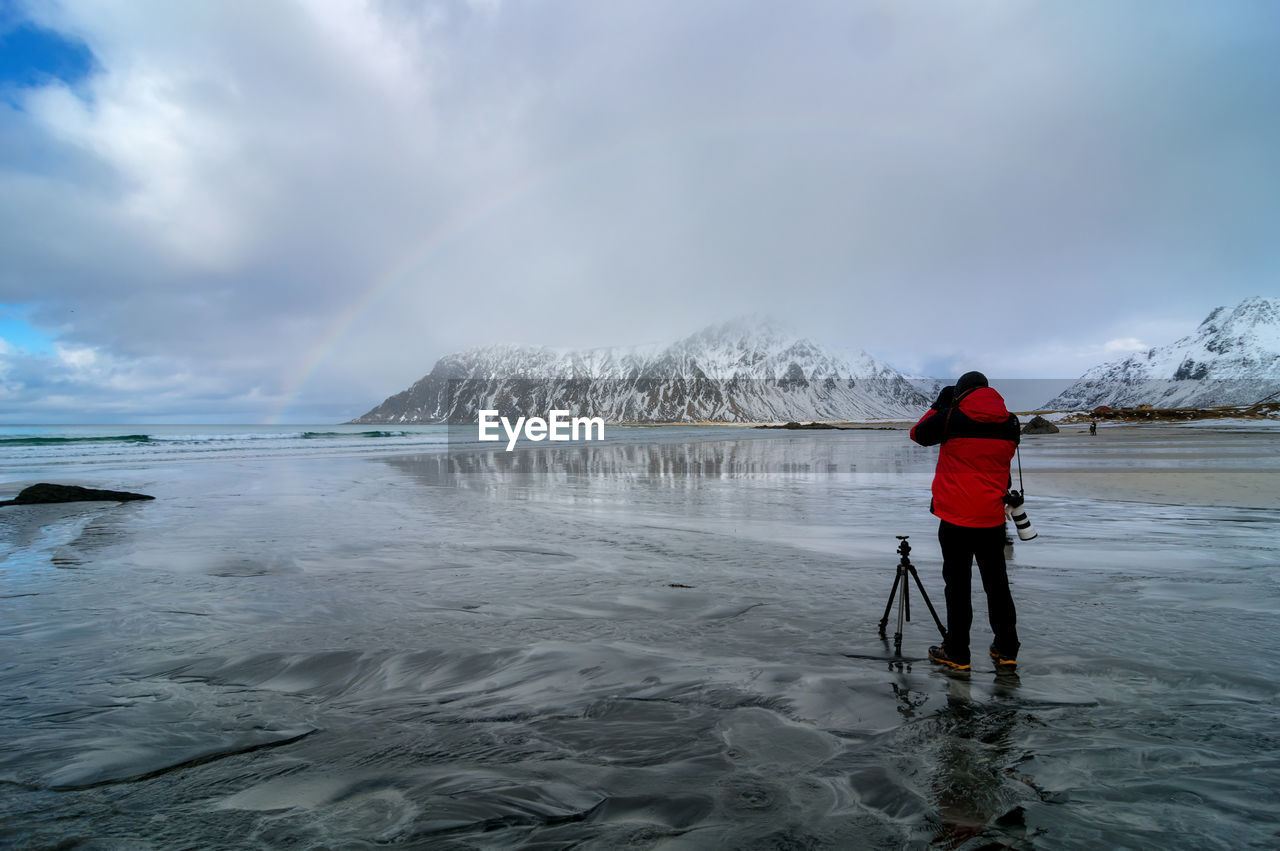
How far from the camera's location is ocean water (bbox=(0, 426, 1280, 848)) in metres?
3.93

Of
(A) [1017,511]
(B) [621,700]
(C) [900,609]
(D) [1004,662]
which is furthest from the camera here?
(C) [900,609]

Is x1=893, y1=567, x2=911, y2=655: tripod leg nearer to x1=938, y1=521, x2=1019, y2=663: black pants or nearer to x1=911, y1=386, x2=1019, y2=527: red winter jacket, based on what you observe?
x1=938, y1=521, x2=1019, y2=663: black pants

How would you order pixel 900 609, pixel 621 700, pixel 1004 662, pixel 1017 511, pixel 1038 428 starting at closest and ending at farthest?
pixel 621 700 < pixel 1004 662 < pixel 1017 511 < pixel 900 609 < pixel 1038 428

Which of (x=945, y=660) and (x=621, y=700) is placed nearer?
(x=621, y=700)

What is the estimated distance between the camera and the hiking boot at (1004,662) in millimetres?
6340

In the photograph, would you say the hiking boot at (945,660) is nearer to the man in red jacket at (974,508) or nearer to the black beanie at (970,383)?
the man in red jacket at (974,508)

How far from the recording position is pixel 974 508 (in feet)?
21.1

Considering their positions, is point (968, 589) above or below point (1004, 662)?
above

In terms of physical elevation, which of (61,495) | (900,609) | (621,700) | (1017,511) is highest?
(1017,511)

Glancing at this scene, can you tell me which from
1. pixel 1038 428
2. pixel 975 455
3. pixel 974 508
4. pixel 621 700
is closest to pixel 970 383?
pixel 975 455

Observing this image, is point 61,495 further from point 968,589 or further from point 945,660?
point 968,589

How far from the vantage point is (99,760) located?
4656mm

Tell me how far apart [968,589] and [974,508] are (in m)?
0.79

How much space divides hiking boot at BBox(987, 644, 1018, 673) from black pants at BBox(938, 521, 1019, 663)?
3 centimetres
